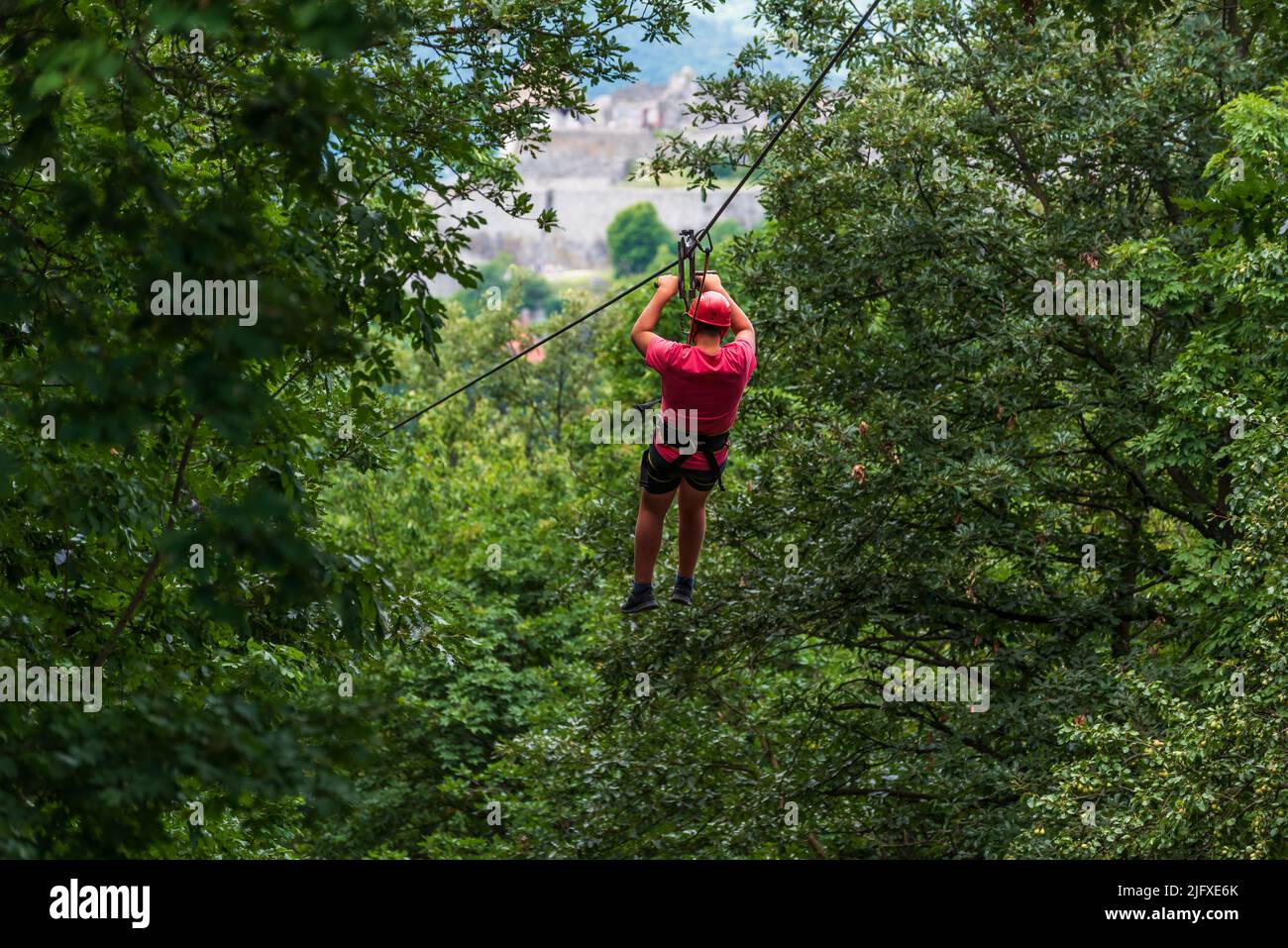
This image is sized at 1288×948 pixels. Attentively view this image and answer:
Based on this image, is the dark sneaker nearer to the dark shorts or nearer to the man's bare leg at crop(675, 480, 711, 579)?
the man's bare leg at crop(675, 480, 711, 579)

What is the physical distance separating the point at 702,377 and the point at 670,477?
0.67 metres

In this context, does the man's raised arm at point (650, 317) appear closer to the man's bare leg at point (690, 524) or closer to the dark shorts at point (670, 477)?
the dark shorts at point (670, 477)

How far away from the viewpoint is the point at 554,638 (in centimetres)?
2738

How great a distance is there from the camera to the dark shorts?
8.33 metres

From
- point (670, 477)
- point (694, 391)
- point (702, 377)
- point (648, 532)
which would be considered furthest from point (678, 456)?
point (648, 532)

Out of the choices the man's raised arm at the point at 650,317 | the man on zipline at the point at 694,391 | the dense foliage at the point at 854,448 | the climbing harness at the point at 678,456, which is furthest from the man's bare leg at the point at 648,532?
the dense foliage at the point at 854,448

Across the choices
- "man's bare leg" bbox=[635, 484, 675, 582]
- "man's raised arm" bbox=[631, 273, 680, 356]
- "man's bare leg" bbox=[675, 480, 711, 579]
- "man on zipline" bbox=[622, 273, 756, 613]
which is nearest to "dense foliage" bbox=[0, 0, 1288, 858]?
"man's raised arm" bbox=[631, 273, 680, 356]

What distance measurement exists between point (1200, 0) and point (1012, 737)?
6948mm

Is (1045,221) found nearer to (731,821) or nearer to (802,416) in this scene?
(802,416)

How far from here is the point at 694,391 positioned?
801cm

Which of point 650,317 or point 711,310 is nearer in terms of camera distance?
point 650,317

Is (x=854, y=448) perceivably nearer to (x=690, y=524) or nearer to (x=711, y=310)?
(x=690, y=524)

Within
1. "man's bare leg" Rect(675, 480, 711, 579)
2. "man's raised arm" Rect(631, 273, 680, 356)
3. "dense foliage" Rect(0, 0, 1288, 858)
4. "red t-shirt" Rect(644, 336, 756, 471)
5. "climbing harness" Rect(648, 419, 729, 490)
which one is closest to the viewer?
"man's raised arm" Rect(631, 273, 680, 356)
